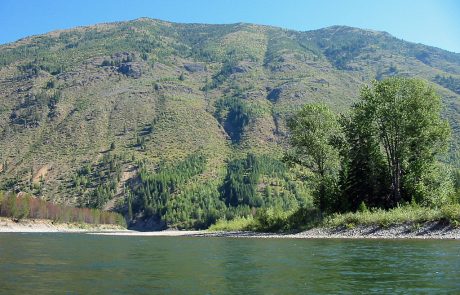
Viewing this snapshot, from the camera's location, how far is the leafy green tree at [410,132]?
65.1 meters

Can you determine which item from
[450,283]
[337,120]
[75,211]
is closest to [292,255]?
[450,283]

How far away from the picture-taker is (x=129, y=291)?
2059 centimetres

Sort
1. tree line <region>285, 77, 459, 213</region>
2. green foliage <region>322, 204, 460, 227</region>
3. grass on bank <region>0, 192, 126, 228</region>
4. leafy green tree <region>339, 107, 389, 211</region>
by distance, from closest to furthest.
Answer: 1. green foliage <region>322, 204, 460, 227</region>
2. tree line <region>285, 77, 459, 213</region>
3. leafy green tree <region>339, 107, 389, 211</region>
4. grass on bank <region>0, 192, 126, 228</region>

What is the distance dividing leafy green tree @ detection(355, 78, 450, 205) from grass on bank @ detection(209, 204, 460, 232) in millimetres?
5922

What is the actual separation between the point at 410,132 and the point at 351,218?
47.5 ft

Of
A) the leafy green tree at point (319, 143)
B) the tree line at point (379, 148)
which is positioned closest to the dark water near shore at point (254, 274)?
the tree line at point (379, 148)

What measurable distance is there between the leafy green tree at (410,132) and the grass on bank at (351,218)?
5922 mm

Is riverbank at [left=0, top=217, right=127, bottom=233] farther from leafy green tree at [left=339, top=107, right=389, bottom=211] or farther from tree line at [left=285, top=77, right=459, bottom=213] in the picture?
leafy green tree at [left=339, top=107, right=389, bottom=211]

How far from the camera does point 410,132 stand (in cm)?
6538

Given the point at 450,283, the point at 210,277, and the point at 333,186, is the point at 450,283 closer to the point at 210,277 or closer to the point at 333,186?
the point at 210,277

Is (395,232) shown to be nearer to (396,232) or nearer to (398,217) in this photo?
(396,232)

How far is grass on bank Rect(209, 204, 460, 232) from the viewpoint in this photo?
5158cm

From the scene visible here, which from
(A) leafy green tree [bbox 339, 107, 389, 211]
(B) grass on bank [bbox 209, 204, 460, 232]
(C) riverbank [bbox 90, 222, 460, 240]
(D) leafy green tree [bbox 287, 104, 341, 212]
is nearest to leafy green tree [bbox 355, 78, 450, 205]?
(A) leafy green tree [bbox 339, 107, 389, 211]

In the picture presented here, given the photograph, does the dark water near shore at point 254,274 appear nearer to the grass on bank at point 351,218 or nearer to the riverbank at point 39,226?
the grass on bank at point 351,218
